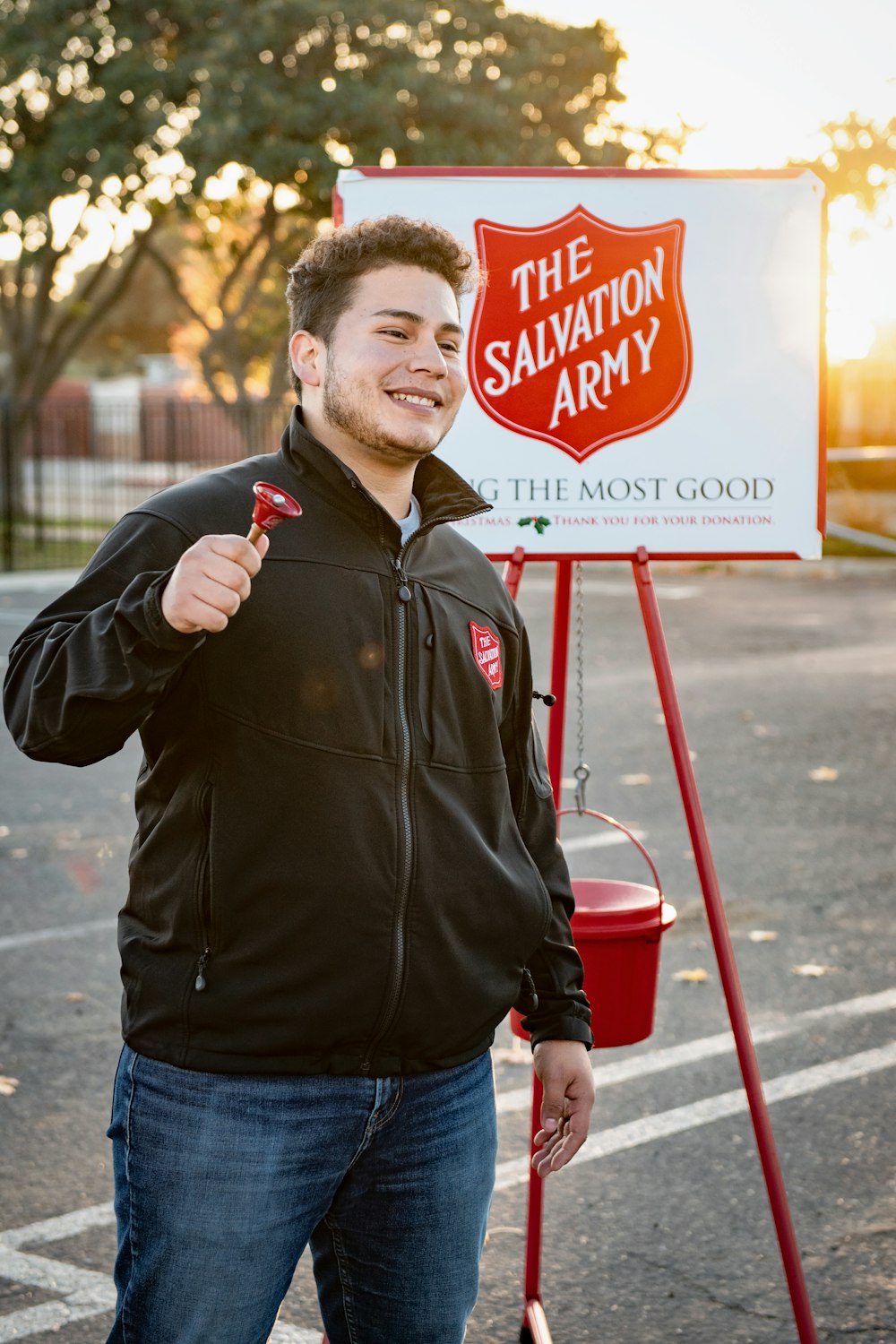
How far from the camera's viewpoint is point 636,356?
358cm

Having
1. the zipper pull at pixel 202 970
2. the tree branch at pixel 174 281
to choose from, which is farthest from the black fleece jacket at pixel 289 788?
the tree branch at pixel 174 281

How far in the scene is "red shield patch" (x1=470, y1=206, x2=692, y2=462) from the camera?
3.53m

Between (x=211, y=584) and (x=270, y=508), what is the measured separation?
0.11 metres

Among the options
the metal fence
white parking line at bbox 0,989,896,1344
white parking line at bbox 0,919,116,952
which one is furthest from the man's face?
the metal fence

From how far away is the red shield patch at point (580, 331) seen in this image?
353 cm

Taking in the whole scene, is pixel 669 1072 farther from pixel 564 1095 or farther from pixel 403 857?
pixel 403 857

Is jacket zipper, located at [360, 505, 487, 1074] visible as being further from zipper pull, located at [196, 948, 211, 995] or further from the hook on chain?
the hook on chain

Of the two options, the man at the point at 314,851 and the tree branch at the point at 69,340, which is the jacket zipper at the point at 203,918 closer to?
the man at the point at 314,851

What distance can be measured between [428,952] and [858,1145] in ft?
8.94

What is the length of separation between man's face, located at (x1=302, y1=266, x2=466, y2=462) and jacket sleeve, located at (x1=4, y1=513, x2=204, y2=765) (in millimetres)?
315

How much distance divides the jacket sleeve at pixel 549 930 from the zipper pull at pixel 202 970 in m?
0.62

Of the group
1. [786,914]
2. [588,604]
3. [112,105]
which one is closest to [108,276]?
[112,105]

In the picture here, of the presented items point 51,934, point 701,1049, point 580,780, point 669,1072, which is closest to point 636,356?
point 580,780

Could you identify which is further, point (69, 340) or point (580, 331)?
point (69, 340)
